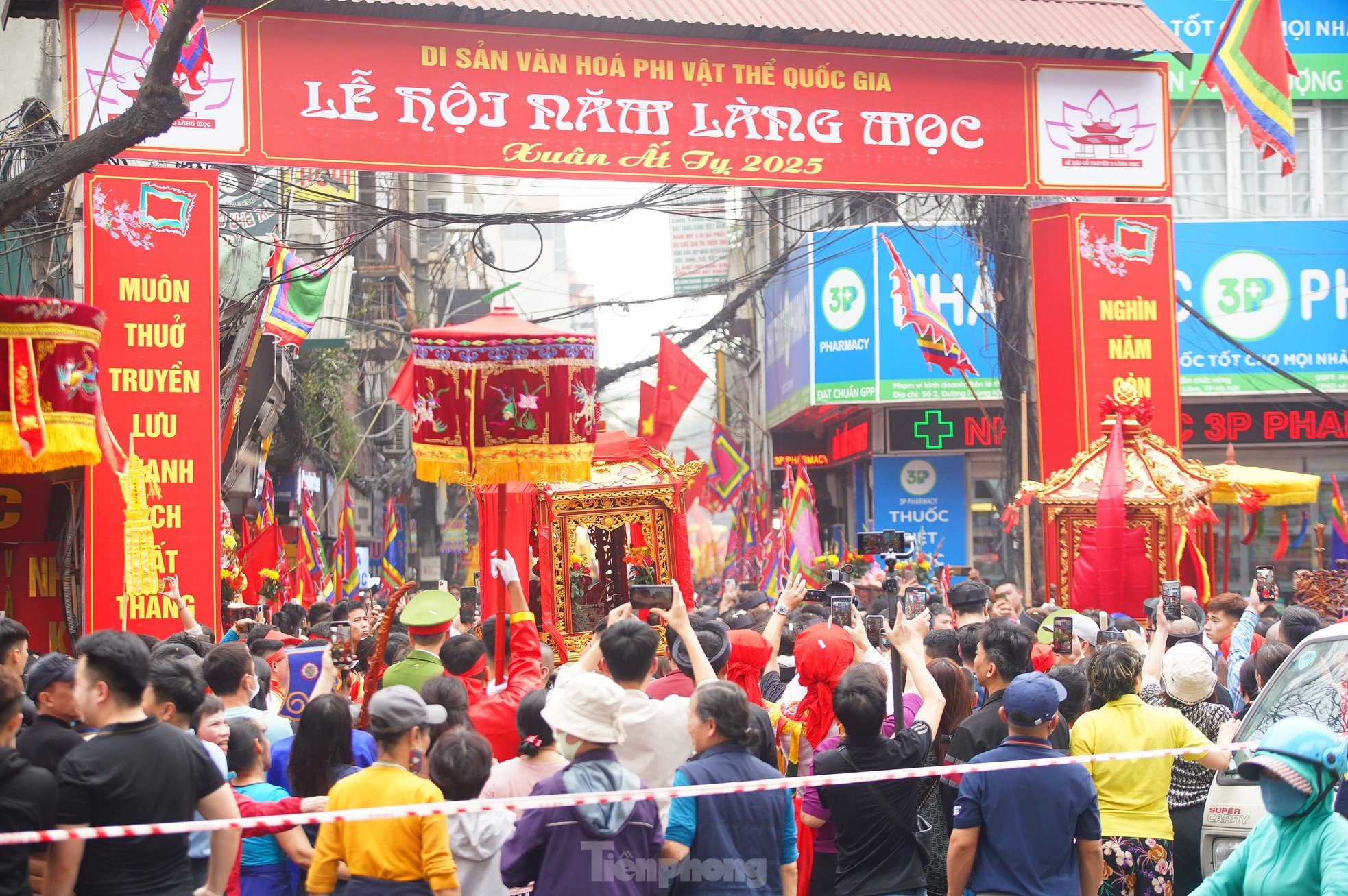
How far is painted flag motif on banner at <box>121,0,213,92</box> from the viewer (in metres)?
8.98

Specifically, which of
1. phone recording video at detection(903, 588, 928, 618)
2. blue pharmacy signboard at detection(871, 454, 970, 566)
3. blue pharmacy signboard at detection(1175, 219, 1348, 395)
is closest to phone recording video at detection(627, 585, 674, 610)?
phone recording video at detection(903, 588, 928, 618)

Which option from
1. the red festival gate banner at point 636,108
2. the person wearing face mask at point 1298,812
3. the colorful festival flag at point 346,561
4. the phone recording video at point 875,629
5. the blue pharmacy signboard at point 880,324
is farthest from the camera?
the blue pharmacy signboard at point 880,324

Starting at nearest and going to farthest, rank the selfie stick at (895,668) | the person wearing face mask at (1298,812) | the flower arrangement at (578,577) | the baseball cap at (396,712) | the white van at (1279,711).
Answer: the person wearing face mask at (1298,812), the baseball cap at (396,712), the selfie stick at (895,668), the white van at (1279,711), the flower arrangement at (578,577)

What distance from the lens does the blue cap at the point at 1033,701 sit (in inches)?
200

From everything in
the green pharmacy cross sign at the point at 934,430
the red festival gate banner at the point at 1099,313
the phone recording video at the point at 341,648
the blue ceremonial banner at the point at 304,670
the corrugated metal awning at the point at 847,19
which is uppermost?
the corrugated metal awning at the point at 847,19

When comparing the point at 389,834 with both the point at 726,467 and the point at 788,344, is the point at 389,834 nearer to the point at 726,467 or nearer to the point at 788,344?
the point at 726,467

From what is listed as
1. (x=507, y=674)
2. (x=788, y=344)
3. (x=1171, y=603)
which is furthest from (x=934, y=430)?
(x=507, y=674)

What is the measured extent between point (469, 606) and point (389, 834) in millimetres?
7649

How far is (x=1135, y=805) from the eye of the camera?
5762 millimetres

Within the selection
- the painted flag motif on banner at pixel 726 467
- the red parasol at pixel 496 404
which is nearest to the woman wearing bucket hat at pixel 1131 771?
the red parasol at pixel 496 404

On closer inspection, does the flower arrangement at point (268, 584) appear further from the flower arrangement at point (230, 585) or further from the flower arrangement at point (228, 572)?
the flower arrangement at point (230, 585)

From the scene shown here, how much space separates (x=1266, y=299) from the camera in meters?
21.5

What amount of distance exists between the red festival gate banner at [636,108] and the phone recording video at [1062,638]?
628 cm

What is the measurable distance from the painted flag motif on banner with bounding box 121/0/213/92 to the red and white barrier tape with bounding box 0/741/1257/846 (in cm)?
579
